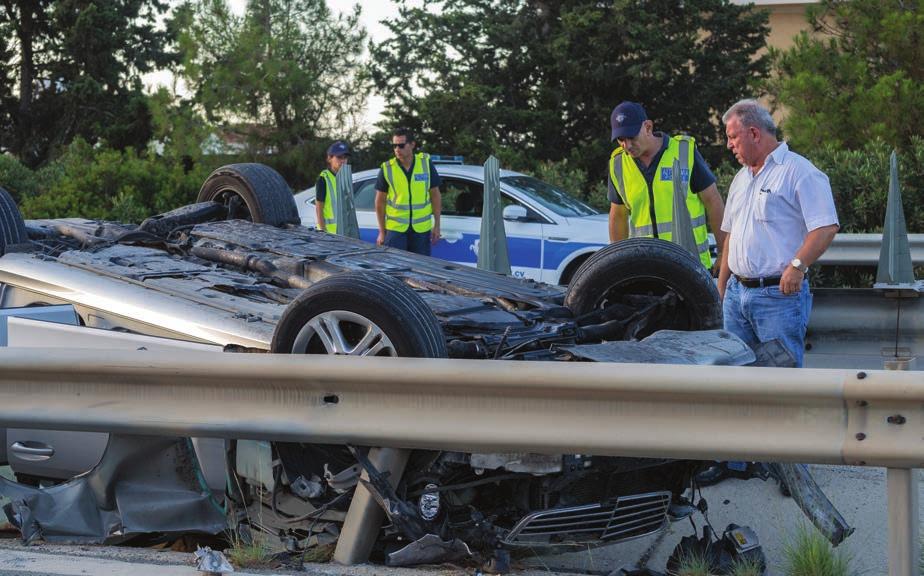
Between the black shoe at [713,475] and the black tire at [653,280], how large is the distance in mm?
646

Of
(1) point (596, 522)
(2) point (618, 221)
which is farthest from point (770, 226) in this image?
(1) point (596, 522)

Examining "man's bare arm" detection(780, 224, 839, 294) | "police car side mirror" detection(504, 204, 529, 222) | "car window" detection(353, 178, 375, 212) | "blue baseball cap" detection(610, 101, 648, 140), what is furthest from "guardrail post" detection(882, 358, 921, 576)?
"car window" detection(353, 178, 375, 212)

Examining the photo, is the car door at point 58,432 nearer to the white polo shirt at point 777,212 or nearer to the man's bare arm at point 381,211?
the white polo shirt at point 777,212

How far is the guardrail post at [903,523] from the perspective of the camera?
302 centimetres

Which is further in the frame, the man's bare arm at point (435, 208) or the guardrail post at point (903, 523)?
the man's bare arm at point (435, 208)

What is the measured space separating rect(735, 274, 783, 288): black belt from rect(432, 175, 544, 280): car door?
597 centimetres

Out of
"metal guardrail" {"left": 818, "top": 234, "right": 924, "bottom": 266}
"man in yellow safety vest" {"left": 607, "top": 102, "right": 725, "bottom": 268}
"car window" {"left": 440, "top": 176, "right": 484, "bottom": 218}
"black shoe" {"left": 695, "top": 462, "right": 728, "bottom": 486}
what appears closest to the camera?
"black shoe" {"left": 695, "top": 462, "right": 728, "bottom": 486}

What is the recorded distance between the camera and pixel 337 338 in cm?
377

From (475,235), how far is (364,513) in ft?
26.0

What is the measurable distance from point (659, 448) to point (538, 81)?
18622 millimetres

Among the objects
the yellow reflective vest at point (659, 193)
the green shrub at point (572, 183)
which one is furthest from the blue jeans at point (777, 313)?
the green shrub at point (572, 183)

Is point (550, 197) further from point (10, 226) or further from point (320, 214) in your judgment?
point (10, 226)

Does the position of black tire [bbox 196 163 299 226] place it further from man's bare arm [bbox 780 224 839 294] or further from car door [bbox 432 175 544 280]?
car door [bbox 432 175 544 280]

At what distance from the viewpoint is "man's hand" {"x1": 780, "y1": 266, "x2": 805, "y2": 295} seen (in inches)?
200
